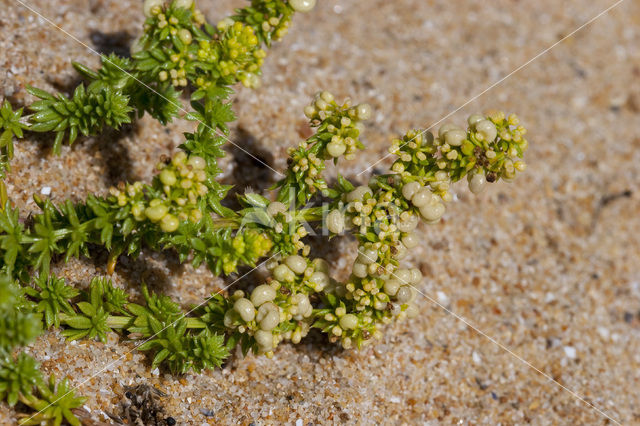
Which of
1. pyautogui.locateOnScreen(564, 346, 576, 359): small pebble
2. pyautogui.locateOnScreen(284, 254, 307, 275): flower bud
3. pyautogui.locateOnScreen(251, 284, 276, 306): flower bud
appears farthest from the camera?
pyautogui.locateOnScreen(564, 346, 576, 359): small pebble

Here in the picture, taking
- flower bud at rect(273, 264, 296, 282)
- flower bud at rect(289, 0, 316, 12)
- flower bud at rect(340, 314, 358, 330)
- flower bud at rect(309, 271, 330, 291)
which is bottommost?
flower bud at rect(340, 314, 358, 330)

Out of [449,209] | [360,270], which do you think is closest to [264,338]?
[360,270]

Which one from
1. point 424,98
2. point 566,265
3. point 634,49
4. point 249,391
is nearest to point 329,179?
point 424,98

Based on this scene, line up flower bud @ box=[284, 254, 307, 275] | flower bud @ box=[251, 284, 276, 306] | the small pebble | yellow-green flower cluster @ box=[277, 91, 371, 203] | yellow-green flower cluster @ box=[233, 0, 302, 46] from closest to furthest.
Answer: flower bud @ box=[251, 284, 276, 306], flower bud @ box=[284, 254, 307, 275], yellow-green flower cluster @ box=[277, 91, 371, 203], yellow-green flower cluster @ box=[233, 0, 302, 46], the small pebble

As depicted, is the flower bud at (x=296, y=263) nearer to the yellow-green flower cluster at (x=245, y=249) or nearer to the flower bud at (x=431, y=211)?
the yellow-green flower cluster at (x=245, y=249)

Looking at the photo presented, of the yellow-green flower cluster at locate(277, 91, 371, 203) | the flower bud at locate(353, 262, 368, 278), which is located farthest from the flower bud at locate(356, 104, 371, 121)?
the flower bud at locate(353, 262, 368, 278)

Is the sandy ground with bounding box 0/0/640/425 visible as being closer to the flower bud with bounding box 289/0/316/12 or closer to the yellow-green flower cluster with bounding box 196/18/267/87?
the yellow-green flower cluster with bounding box 196/18/267/87

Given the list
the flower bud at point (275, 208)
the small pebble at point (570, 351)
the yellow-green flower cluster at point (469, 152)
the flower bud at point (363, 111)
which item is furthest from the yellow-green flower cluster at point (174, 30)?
the small pebble at point (570, 351)

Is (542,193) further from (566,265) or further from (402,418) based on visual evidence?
(402,418)
